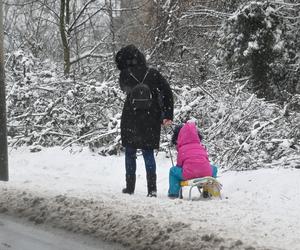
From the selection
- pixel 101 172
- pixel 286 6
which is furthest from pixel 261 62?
pixel 101 172

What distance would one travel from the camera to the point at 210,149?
35.4ft

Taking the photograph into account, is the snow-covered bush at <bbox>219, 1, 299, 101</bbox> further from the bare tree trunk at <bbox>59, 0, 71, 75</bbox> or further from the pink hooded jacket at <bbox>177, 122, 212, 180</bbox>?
the pink hooded jacket at <bbox>177, 122, 212, 180</bbox>

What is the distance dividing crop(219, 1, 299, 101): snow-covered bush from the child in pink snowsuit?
7.01 m

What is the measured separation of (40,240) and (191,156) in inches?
114

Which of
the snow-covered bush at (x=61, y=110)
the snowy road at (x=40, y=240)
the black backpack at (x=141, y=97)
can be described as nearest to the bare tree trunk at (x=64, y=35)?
the snow-covered bush at (x=61, y=110)

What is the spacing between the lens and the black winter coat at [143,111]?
7.48 m

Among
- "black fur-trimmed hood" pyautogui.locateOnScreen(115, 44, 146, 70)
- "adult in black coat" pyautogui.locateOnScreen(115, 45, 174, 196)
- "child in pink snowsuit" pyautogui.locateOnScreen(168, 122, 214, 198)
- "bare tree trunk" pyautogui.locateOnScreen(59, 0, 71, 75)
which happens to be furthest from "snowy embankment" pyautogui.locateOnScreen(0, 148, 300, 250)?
"bare tree trunk" pyautogui.locateOnScreen(59, 0, 71, 75)

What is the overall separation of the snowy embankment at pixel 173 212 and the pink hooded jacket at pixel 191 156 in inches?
20.5

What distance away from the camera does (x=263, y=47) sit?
48.5ft

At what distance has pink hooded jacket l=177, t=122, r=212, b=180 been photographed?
302 inches

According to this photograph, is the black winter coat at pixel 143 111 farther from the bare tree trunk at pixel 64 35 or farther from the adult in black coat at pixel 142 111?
the bare tree trunk at pixel 64 35

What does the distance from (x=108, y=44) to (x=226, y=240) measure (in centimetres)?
1670

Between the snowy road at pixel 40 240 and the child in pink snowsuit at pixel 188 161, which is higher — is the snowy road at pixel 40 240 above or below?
below

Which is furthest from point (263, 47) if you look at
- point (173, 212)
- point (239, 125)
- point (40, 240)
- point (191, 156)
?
point (40, 240)
